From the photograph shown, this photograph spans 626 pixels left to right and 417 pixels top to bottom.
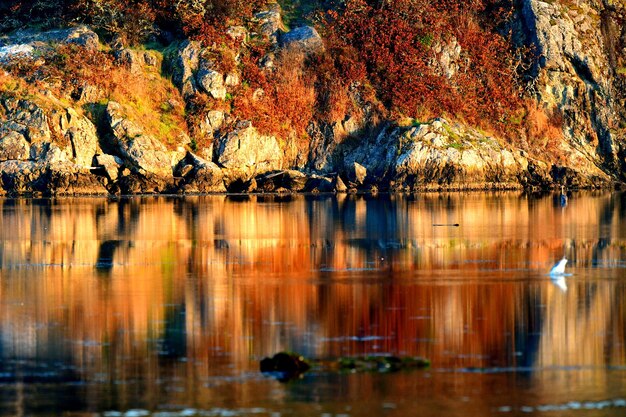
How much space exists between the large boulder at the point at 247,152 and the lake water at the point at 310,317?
23.0 meters

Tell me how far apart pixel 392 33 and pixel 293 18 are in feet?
20.0

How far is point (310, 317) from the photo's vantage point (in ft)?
66.9

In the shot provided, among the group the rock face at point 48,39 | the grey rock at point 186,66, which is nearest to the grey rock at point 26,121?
the rock face at point 48,39

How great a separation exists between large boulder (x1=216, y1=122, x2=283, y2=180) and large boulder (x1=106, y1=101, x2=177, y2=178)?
10.7ft

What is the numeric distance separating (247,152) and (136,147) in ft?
21.0

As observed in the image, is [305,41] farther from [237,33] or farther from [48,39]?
[48,39]

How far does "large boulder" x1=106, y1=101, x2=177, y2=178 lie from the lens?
6000cm

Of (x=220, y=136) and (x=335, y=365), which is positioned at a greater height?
(x=220, y=136)

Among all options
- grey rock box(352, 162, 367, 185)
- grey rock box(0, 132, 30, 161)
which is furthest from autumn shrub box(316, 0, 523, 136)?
grey rock box(0, 132, 30, 161)

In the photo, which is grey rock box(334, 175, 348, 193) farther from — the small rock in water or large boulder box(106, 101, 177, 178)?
the small rock in water

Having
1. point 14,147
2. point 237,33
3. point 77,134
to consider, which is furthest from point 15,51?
point 237,33

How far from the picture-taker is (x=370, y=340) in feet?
60.0

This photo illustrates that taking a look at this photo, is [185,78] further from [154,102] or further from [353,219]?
[353,219]

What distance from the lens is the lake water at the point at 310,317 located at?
14.8 meters
